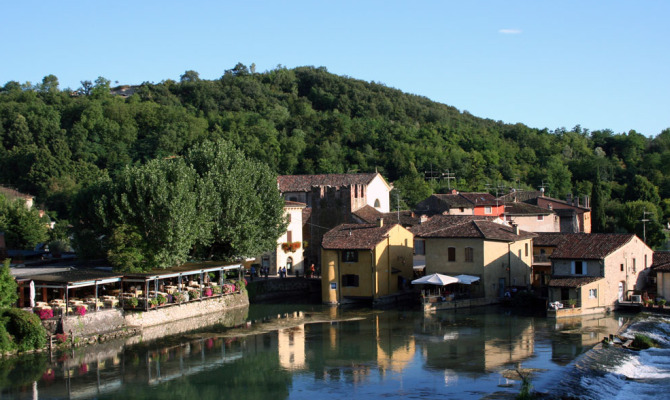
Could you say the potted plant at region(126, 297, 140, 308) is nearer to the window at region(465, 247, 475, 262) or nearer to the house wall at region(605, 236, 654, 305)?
the window at region(465, 247, 475, 262)

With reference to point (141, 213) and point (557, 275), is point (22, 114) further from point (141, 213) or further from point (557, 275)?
point (557, 275)

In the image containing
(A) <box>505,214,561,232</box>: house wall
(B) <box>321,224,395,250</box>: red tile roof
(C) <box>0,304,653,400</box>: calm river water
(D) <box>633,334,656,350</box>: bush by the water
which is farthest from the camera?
(A) <box>505,214,561,232</box>: house wall

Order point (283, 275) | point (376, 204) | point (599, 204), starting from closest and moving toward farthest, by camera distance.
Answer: point (283, 275)
point (376, 204)
point (599, 204)

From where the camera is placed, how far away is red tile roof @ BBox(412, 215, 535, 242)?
4556 cm

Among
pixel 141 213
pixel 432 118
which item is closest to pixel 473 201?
pixel 141 213

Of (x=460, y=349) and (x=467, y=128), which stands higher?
(x=467, y=128)

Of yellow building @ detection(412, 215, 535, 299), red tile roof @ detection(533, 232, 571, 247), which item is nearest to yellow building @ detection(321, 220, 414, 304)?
yellow building @ detection(412, 215, 535, 299)

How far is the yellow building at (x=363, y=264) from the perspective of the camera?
154ft

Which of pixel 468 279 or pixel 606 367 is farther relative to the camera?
pixel 468 279

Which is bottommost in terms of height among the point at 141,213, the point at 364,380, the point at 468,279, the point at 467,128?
the point at 364,380

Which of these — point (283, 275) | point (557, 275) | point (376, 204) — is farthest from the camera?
point (376, 204)

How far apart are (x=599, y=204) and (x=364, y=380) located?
172 ft

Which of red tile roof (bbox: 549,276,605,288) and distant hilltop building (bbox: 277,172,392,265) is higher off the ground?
distant hilltop building (bbox: 277,172,392,265)

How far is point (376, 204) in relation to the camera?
68500mm
